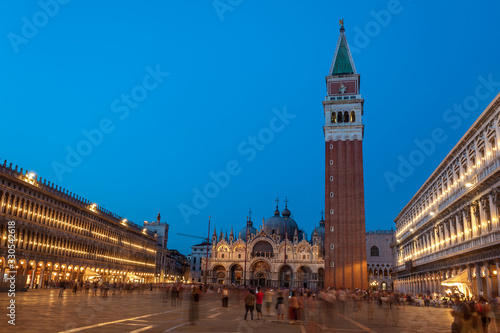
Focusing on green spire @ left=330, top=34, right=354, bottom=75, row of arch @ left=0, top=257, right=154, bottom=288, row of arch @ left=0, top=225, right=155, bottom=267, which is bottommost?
row of arch @ left=0, top=257, right=154, bottom=288

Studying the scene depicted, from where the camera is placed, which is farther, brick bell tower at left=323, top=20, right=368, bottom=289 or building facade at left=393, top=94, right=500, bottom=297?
brick bell tower at left=323, top=20, right=368, bottom=289

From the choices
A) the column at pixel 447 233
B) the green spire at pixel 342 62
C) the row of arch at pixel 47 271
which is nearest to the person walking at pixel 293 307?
the column at pixel 447 233

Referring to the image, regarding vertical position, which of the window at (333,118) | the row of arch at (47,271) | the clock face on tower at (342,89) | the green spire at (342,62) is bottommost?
the row of arch at (47,271)

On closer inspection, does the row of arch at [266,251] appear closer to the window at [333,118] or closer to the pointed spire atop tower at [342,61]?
the window at [333,118]

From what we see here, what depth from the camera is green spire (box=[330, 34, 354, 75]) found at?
Answer: 282 feet

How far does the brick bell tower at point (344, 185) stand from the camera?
72562 mm

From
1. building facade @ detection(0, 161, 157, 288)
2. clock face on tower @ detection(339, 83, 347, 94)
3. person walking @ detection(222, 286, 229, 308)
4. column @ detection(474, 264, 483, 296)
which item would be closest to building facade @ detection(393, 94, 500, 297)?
column @ detection(474, 264, 483, 296)

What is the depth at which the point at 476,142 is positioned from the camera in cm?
3644

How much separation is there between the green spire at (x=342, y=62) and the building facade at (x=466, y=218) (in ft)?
115

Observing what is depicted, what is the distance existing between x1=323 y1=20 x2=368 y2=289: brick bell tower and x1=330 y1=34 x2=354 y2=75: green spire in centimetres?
20

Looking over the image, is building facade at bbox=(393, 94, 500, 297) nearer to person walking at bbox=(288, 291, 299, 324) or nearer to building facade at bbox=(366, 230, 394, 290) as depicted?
person walking at bbox=(288, 291, 299, 324)

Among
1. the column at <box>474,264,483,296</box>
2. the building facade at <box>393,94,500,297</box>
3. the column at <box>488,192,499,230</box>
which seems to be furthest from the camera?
the column at <box>474,264,483,296</box>

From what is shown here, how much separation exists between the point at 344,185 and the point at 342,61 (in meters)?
27.4

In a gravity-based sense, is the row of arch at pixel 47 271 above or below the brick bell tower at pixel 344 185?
below
